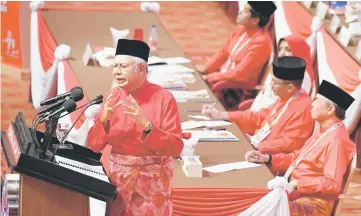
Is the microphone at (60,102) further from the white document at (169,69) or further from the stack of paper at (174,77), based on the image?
the white document at (169,69)

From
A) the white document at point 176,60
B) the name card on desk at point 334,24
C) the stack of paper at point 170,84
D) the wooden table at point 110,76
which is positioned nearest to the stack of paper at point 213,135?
the wooden table at point 110,76

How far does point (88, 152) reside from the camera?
4.79 m

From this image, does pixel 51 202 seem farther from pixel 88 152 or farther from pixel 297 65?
pixel 297 65

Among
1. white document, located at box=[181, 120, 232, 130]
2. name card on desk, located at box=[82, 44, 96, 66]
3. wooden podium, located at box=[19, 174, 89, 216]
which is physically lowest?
name card on desk, located at box=[82, 44, 96, 66]

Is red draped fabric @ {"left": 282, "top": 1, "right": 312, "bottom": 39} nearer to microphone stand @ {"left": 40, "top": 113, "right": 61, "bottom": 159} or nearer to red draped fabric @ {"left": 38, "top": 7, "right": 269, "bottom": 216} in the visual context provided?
red draped fabric @ {"left": 38, "top": 7, "right": 269, "bottom": 216}

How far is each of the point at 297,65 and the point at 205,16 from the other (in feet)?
18.2

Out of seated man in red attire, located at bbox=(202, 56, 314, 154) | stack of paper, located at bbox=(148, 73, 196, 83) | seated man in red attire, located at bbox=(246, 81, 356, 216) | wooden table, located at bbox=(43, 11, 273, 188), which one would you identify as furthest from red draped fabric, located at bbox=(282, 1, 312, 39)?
seated man in red attire, located at bbox=(246, 81, 356, 216)

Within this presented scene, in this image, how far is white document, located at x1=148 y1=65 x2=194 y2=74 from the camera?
7.43m

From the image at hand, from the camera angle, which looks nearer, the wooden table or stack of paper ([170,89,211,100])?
the wooden table

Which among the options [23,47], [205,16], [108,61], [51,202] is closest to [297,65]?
[108,61]

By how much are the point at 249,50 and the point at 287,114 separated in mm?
1548

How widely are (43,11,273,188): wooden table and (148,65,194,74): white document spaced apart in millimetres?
113

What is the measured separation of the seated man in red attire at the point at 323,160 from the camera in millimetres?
5477

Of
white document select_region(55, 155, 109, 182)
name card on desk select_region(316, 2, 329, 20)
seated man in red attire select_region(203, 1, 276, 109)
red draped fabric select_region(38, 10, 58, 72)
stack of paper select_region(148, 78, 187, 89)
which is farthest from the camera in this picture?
name card on desk select_region(316, 2, 329, 20)
